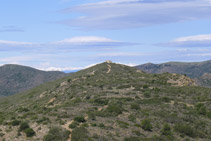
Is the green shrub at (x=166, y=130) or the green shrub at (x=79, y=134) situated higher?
the green shrub at (x=79, y=134)

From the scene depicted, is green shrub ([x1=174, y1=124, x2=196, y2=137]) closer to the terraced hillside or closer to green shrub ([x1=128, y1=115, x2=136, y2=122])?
the terraced hillside

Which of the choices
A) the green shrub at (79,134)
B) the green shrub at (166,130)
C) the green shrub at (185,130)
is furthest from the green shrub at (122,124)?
the green shrub at (185,130)

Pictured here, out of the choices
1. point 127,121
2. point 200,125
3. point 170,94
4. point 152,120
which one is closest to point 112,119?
point 127,121

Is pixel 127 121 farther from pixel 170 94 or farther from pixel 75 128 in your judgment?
pixel 170 94

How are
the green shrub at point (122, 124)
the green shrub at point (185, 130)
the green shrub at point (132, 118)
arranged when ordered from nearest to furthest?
the green shrub at point (122, 124)
the green shrub at point (185, 130)
the green shrub at point (132, 118)

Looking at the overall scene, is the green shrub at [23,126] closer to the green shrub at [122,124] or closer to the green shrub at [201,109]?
the green shrub at [122,124]

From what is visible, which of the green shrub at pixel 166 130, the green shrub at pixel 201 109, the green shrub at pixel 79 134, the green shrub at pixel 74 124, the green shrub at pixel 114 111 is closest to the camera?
the green shrub at pixel 79 134

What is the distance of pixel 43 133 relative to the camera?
105 ft

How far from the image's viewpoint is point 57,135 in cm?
3064

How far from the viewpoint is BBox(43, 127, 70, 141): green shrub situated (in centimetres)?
3013

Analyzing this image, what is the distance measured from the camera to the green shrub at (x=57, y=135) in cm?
3013

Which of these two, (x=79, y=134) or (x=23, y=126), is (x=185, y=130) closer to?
(x=79, y=134)

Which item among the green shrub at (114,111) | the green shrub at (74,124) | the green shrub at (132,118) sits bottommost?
the green shrub at (132,118)

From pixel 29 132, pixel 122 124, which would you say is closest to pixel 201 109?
pixel 122 124
